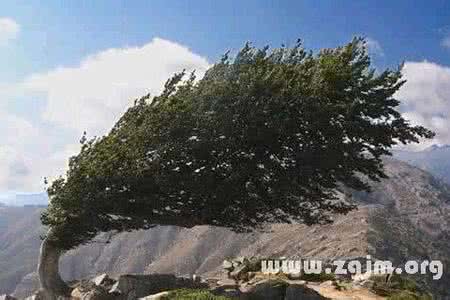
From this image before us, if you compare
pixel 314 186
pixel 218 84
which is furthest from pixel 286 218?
pixel 218 84

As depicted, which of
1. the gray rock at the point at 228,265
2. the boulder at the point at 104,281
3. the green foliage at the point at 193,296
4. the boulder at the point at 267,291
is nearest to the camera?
the green foliage at the point at 193,296

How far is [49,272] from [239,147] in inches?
569

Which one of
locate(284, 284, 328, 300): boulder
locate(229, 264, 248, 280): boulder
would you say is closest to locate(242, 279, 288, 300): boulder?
locate(284, 284, 328, 300): boulder

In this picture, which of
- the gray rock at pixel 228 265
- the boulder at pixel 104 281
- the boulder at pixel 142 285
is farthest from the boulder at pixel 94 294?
the gray rock at pixel 228 265

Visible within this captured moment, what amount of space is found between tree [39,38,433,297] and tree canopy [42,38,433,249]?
A: 0.19 ft

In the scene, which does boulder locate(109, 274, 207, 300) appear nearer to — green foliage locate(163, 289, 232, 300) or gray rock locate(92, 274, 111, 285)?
gray rock locate(92, 274, 111, 285)

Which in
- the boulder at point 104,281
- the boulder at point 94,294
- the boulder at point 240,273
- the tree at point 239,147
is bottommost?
the boulder at point 94,294

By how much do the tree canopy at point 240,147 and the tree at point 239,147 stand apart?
0.06 meters

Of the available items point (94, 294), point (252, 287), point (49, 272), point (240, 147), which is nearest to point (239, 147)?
point (240, 147)

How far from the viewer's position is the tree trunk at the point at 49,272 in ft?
111

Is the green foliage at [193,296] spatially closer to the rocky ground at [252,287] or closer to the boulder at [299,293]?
the rocky ground at [252,287]

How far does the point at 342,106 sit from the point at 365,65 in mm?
4102

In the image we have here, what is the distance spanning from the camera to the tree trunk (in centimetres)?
3374

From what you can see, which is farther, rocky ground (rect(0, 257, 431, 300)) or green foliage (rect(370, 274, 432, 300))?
green foliage (rect(370, 274, 432, 300))
